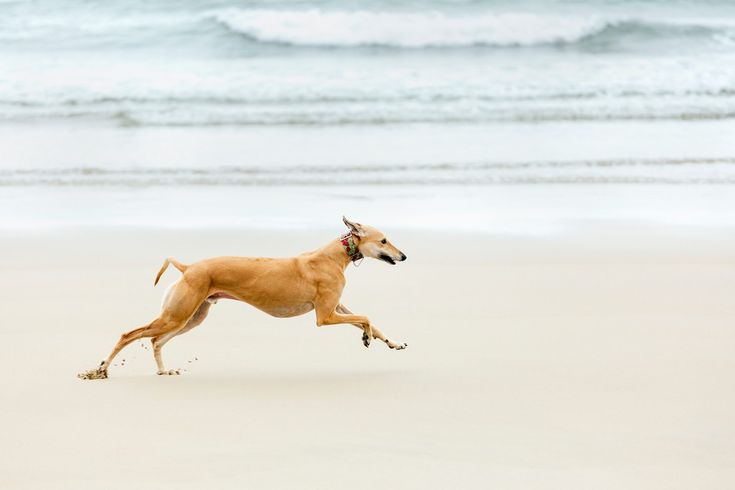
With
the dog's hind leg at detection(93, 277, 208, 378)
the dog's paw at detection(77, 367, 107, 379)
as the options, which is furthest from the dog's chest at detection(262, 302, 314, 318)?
the dog's paw at detection(77, 367, 107, 379)

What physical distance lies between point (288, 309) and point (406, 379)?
33.7 inches

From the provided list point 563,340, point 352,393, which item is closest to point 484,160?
point 563,340

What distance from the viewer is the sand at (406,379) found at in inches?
193

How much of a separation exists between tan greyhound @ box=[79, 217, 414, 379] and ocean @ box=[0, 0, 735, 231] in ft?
14.6

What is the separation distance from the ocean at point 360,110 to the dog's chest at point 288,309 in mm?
4599

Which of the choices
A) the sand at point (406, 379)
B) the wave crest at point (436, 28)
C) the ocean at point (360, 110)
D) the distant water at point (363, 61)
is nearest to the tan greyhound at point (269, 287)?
the sand at point (406, 379)

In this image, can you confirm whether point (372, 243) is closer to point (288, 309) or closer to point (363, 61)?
point (288, 309)

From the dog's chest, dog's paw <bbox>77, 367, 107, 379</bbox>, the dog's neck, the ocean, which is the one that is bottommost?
dog's paw <bbox>77, 367, 107, 379</bbox>

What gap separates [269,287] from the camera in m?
6.50

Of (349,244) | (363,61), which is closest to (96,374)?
(349,244)

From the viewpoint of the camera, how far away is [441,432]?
212 inches

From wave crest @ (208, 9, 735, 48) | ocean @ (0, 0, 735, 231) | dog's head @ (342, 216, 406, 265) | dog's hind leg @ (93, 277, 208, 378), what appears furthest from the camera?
wave crest @ (208, 9, 735, 48)

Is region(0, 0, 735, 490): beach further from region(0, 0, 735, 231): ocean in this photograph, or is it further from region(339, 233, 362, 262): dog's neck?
region(339, 233, 362, 262): dog's neck

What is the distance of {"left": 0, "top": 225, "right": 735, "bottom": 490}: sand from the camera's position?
491 centimetres
